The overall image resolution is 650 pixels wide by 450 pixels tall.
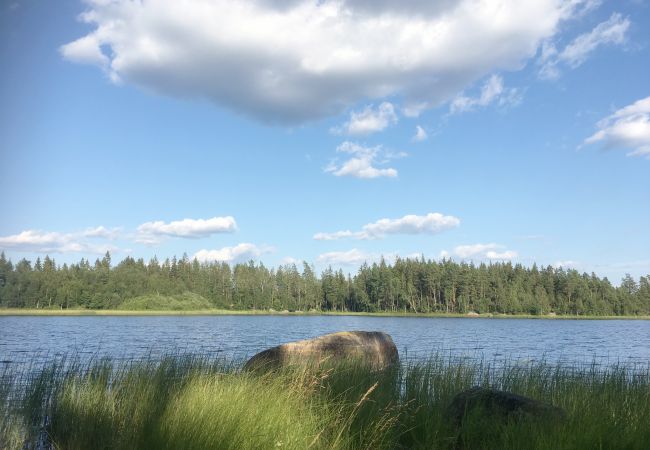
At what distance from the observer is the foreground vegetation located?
17.7ft

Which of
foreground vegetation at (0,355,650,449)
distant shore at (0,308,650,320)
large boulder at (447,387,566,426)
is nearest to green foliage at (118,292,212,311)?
distant shore at (0,308,650,320)

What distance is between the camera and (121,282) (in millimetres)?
128375

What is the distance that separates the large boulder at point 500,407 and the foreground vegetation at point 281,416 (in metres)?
0.13

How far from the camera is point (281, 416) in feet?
19.1

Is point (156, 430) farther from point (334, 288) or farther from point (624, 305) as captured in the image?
point (624, 305)

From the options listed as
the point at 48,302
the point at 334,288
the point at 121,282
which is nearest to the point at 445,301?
the point at 334,288

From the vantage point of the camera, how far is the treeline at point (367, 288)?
4902 inches

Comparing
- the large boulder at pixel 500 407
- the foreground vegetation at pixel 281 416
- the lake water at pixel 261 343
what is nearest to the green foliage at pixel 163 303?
the lake water at pixel 261 343

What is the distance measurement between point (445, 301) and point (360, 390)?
137m

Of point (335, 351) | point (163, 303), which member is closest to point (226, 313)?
point (163, 303)

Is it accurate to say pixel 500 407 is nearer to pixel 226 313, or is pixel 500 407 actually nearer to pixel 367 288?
pixel 226 313

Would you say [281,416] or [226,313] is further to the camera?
[226,313]

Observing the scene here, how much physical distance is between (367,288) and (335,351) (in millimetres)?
142087

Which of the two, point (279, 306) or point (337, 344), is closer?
point (337, 344)
